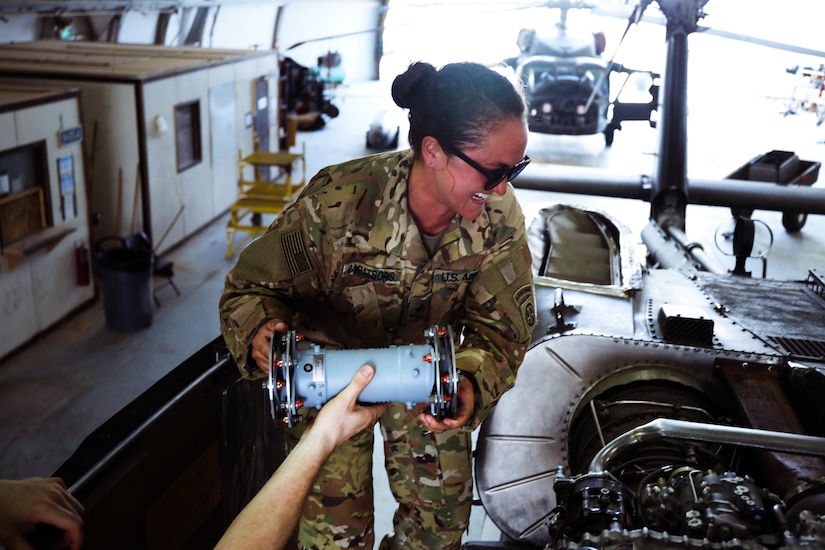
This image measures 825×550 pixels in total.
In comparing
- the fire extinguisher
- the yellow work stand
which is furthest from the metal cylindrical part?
the yellow work stand

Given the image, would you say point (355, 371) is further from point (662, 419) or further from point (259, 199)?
point (259, 199)

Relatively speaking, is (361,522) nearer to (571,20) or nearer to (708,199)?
(708,199)

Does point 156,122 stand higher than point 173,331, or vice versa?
point 156,122

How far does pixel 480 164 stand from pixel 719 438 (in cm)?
101

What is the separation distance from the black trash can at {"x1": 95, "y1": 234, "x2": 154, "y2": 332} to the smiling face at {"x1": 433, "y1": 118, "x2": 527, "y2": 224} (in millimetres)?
5377

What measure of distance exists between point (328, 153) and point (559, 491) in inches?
497

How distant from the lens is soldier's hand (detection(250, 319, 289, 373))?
227cm

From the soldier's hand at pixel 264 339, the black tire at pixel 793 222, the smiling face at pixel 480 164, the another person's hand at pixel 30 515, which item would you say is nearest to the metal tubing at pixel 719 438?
the smiling face at pixel 480 164

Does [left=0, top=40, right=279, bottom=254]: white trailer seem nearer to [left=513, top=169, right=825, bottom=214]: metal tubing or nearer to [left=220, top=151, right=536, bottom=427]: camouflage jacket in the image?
[left=513, top=169, right=825, bottom=214]: metal tubing

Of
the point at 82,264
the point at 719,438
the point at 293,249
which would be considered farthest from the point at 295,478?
the point at 82,264

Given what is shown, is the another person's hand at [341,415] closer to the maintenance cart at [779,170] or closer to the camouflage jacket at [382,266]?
the camouflage jacket at [382,266]

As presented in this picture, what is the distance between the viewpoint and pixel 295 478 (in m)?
1.81

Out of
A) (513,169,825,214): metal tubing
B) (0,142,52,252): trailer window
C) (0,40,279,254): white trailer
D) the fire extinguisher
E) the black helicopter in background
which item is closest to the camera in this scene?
(0,142,52,252): trailer window

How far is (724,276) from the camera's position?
4316 millimetres
